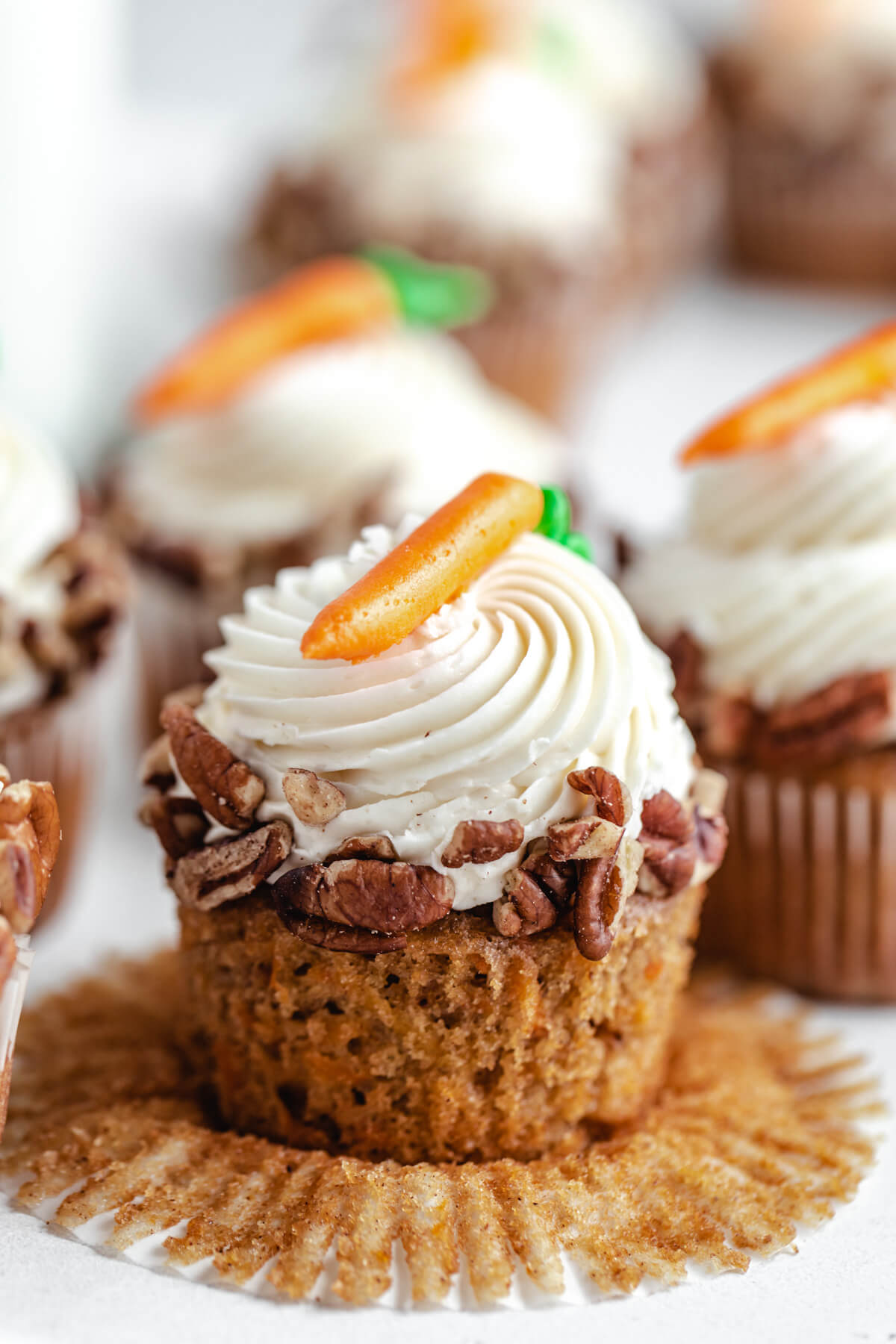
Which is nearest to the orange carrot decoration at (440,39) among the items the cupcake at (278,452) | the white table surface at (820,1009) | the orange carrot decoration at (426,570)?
the white table surface at (820,1009)

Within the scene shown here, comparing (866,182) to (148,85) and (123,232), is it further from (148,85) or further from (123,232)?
(148,85)

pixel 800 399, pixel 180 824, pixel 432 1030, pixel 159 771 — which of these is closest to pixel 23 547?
pixel 159 771

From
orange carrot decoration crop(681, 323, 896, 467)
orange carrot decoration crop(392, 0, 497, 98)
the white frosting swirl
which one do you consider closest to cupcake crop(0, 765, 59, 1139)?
the white frosting swirl

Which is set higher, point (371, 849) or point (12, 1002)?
point (371, 849)

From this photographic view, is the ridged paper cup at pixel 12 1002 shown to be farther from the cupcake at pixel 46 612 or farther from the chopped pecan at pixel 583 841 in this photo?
the cupcake at pixel 46 612

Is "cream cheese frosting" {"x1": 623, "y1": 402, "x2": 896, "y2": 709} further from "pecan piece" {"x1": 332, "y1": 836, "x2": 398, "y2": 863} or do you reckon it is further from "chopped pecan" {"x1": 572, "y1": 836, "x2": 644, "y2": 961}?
"pecan piece" {"x1": 332, "y1": 836, "x2": 398, "y2": 863}

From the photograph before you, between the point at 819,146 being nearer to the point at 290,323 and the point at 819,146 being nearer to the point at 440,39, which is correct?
the point at 440,39

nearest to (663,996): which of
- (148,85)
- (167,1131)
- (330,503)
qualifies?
(167,1131)
